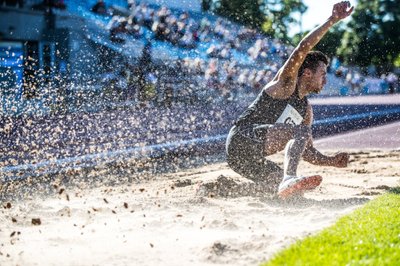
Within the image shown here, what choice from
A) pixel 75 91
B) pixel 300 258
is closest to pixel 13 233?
pixel 300 258

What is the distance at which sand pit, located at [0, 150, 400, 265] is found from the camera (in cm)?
326

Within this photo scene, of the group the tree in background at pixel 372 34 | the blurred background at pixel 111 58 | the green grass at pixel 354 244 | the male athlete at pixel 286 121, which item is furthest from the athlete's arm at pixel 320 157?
the tree in background at pixel 372 34

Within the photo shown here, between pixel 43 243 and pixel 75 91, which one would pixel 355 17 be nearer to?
pixel 75 91

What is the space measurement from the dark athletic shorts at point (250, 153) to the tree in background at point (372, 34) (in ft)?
165

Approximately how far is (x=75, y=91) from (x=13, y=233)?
15.0 meters

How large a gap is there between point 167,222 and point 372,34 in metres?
52.9

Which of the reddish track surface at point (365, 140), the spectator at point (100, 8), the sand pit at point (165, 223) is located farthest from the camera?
Result: the spectator at point (100, 8)

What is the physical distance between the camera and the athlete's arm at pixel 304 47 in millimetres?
4689

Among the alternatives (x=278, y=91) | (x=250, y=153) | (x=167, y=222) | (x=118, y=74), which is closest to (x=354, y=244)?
(x=167, y=222)

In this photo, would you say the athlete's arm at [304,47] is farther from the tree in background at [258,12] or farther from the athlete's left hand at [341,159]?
the tree in background at [258,12]

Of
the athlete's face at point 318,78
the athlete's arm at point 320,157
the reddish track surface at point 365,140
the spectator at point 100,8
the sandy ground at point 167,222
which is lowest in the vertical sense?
the reddish track surface at point 365,140

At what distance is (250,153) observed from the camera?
16.4ft

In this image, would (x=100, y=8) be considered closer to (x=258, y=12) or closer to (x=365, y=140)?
(x=365, y=140)

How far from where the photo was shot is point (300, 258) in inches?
115
